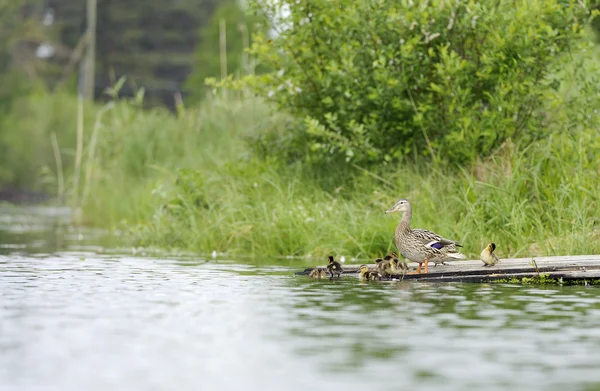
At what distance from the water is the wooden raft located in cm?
41

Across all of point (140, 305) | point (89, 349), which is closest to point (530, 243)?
point (140, 305)

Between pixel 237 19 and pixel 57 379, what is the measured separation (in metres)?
64.6

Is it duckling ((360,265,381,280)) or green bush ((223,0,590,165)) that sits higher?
green bush ((223,0,590,165))

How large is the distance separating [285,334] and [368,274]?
4.49 m

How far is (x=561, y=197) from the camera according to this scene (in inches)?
640

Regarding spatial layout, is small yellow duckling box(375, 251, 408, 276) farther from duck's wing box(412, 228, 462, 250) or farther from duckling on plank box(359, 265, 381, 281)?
duck's wing box(412, 228, 462, 250)

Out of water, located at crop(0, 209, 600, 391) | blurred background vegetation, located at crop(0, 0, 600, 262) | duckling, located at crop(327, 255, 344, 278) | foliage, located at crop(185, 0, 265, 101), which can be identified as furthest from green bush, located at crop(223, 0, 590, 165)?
foliage, located at crop(185, 0, 265, 101)

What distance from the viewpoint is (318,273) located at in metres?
14.1

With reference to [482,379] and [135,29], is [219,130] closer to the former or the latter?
[482,379]

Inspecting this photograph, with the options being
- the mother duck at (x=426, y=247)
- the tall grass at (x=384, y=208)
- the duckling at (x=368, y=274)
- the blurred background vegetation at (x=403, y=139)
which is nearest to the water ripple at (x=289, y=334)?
the duckling at (x=368, y=274)

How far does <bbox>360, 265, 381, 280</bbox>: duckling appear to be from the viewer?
14.0m

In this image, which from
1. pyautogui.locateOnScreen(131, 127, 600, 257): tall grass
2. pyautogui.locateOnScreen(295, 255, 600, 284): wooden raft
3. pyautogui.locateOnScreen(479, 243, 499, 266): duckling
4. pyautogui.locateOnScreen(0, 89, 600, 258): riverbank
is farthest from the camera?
pyautogui.locateOnScreen(0, 89, 600, 258): riverbank

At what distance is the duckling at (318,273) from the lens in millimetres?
14102

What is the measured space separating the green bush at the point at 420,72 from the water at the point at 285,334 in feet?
15.3
